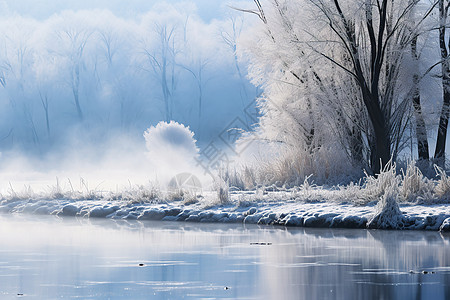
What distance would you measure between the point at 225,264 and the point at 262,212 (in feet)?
17.8

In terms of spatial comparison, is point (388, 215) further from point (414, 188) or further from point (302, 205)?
point (302, 205)

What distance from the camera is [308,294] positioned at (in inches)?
204

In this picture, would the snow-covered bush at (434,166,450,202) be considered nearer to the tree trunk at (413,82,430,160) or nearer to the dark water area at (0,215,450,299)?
the dark water area at (0,215,450,299)

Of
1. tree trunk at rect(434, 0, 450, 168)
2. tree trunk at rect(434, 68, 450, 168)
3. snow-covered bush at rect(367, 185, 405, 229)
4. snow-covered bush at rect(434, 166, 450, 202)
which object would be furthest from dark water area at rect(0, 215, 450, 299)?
tree trunk at rect(434, 0, 450, 168)

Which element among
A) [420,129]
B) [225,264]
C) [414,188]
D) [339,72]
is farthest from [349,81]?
[225,264]

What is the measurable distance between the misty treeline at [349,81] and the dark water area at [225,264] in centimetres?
626

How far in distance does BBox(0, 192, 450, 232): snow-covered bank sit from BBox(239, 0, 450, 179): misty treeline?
13.2 feet

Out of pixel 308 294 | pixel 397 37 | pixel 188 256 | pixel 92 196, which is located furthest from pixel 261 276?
pixel 397 37

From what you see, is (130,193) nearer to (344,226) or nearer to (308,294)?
(344,226)

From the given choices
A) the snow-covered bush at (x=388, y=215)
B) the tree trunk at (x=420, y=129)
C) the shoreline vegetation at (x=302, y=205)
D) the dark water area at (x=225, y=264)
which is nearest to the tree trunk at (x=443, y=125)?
the tree trunk at (x=420, y=129)

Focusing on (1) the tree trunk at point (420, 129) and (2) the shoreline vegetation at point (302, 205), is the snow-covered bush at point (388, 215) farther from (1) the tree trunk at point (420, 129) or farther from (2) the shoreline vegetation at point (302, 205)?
(1) the tree trunk at point (420, 129)

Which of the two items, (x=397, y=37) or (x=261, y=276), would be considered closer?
(x=261, y=276)

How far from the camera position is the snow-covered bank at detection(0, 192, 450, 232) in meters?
10.8

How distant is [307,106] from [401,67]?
2.62 metres
